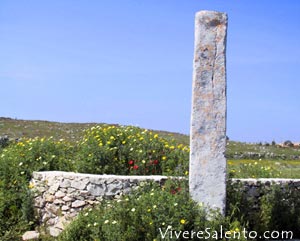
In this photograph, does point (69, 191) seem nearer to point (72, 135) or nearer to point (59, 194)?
point (59, 194)

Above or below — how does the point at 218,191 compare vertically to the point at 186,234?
above

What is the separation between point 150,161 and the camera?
32.7 feet

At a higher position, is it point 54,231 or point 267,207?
point 267,207

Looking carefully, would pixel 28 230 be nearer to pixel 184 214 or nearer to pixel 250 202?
pixel 184 214

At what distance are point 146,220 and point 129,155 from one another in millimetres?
3117

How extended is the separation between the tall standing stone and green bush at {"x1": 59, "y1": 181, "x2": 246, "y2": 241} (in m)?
0.32

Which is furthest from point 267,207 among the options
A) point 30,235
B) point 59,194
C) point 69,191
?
point 30,235

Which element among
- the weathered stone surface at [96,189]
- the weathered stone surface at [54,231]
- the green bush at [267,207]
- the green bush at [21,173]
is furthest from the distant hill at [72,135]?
the weathered stone surface at [96,189]

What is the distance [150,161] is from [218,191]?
8.09 feet

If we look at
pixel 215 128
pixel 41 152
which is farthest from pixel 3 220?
pixel 215 128

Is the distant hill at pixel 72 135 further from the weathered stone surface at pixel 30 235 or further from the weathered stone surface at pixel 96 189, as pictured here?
the weathered stone surface at pixel 96 189

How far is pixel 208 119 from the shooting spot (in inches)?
305

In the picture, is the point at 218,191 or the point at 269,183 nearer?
the point at 218,191

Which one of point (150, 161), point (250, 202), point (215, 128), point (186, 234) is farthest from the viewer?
point (150, 161)
